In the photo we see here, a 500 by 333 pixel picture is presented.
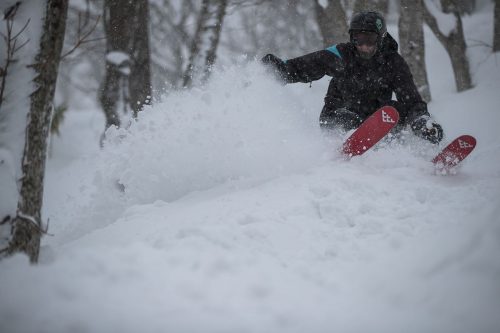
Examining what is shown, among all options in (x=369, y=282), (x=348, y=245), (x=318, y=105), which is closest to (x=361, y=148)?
(x=348, y=245)

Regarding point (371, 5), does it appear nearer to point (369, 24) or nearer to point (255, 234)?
point (369, 24)

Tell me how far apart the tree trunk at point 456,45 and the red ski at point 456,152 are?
5.59 metres

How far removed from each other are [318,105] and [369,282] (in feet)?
21.0

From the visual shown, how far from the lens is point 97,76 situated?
18203mm

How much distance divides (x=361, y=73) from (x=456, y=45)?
18.2 feet

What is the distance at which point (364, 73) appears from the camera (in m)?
4.24

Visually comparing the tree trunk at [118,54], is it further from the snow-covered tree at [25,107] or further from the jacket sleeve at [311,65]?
the snow-covered tree at [25,107]

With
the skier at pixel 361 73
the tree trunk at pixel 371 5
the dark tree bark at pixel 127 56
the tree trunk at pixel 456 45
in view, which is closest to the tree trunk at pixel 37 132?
the skier at pixel 361 73

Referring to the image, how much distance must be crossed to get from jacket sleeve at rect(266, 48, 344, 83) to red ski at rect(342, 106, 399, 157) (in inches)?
A: 36.6

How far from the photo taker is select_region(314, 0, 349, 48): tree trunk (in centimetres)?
769

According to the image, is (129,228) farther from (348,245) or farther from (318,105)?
(318,105)

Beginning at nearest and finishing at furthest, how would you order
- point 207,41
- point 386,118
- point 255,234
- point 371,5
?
1. point 255,234
2. point 386,118
3. point 371,5
4. point 207,41

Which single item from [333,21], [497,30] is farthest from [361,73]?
[497,30]

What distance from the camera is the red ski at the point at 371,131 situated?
3521 millimetres
